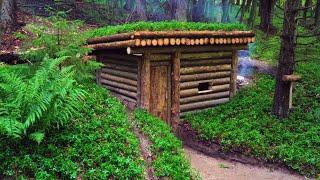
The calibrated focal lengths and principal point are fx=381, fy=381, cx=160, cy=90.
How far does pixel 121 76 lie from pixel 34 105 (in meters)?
5.83

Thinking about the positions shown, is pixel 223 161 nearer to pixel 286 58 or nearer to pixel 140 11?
pixel 286 58

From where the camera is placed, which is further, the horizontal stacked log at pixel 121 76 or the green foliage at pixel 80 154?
the horizontal stacked log at pixel 121 76

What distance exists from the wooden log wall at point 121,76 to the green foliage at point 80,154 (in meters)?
3.16

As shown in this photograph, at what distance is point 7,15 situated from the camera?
17828 mm

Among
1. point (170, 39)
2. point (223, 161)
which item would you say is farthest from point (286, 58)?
point (223, 161)

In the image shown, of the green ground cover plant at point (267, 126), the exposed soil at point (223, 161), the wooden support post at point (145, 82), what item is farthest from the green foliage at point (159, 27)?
the exposed soil at point (223, 161)

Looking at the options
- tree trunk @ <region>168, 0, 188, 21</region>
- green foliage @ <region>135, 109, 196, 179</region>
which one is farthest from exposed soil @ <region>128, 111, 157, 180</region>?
tree trunk @ <region>168, 0, 188, 21</region>

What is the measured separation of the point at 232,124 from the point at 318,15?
14.9m

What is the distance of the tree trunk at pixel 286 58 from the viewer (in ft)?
39.9

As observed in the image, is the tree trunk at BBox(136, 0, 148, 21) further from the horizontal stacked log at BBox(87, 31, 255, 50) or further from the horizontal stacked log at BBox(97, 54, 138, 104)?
the horizontal stacked log at BBox(87, 31, 255, 50)

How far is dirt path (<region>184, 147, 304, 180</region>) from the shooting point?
33.8ft

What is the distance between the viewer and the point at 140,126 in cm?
1062

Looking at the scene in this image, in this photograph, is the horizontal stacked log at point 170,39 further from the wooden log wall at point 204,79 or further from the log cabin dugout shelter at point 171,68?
the wooden log wall at point 204,79

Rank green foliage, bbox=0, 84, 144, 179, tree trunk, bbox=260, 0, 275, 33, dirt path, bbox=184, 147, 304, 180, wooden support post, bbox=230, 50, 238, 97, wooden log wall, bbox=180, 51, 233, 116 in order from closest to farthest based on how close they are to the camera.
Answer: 1. green foliage, bbox=0, 84, 144, 179
2. dirt path, bbox=184, 147, 304, 180
3. wooden log wall, bbox=180, 51, 233, 116
4. wooden support post, bbox=230, 50, 238, 97
5. tree trunk, bbox=260, 0, 275, 33
